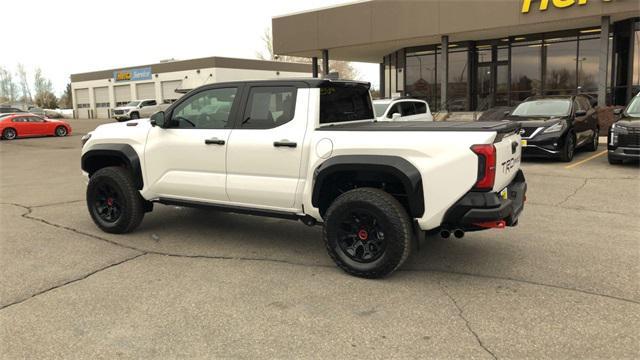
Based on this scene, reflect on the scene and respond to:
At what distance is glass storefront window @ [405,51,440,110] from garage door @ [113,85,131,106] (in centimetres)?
4107

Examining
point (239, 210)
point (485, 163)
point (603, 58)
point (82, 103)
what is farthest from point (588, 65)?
point (82, 103)

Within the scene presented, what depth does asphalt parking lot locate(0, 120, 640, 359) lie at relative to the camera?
10.8 feet

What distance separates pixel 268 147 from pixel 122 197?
6.79ft

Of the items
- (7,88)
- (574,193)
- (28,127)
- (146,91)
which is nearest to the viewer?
(574,193)

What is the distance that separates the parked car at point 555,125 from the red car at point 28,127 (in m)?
23.4

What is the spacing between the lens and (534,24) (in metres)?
19.0

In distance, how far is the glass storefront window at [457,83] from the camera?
24.5 meters

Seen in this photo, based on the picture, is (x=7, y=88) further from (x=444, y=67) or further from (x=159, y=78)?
(x=444, y=67)

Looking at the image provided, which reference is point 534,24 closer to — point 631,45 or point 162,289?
point 631,45

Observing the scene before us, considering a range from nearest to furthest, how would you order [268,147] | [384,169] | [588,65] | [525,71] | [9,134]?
[384,169]
[268,147]
[588,65]
[525,71]
[9,134]

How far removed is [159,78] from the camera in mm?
53594

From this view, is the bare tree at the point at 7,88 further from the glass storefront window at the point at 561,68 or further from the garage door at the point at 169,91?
the glass storefront window at the point at 561,68

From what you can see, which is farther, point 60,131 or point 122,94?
point 122,94

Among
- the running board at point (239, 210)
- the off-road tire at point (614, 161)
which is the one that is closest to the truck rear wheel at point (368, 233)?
the running board at point (239, 210)
